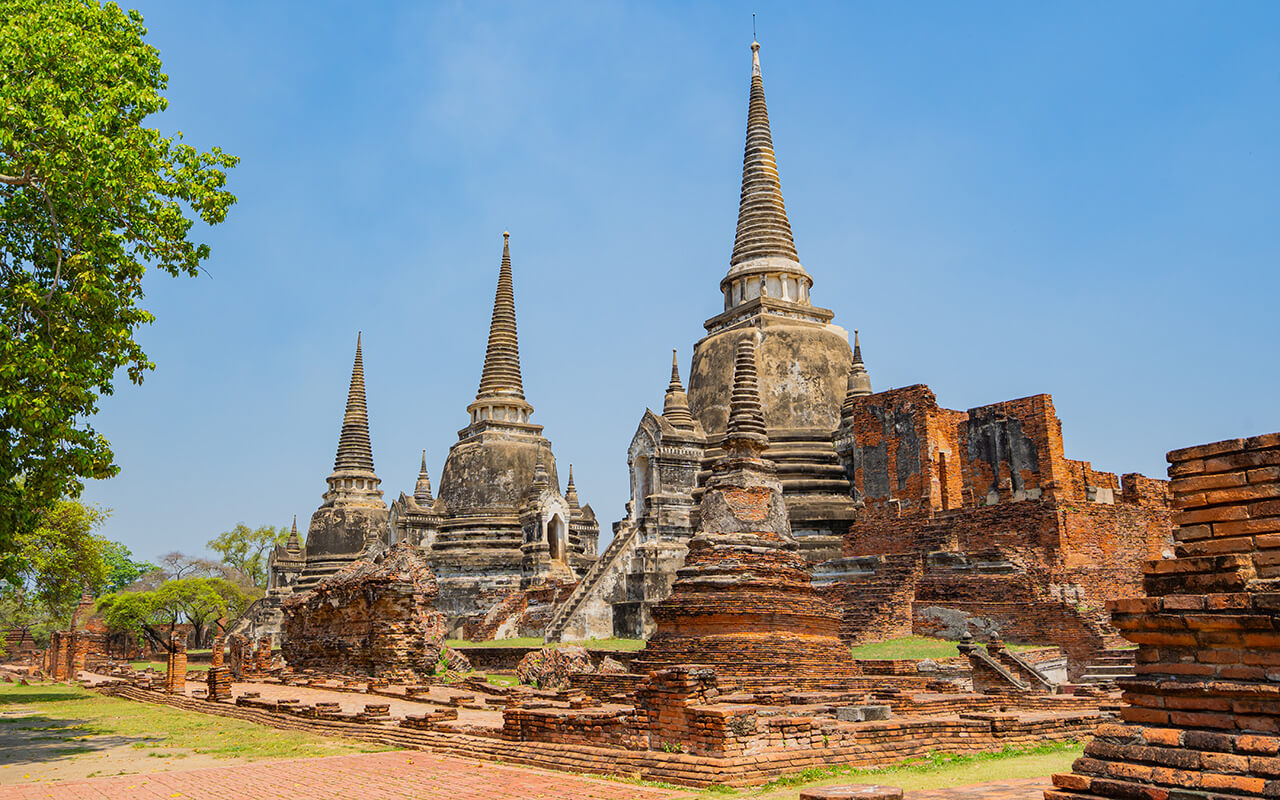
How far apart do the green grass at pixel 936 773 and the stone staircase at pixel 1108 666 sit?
23.7ft

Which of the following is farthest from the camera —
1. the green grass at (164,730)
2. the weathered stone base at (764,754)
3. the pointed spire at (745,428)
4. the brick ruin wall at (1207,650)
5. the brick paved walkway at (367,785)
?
the pointed spire at (745,428)

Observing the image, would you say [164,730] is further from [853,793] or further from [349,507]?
[349,507]

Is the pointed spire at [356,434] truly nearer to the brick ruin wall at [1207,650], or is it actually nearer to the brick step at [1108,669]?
Result: the brick step at [1108,669]

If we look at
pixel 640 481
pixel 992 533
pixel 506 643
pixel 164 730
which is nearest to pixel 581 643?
pixel 506 643

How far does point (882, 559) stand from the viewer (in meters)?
22.5

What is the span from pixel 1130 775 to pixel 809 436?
22.7m

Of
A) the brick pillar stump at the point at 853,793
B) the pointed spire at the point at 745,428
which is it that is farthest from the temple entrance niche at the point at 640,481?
the brick pillar stump at the point at 853,793

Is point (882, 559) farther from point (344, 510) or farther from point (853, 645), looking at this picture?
point (344, 510)

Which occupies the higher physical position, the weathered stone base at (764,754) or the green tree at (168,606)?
the green tree at (168,606)

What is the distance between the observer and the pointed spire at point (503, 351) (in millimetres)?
38938

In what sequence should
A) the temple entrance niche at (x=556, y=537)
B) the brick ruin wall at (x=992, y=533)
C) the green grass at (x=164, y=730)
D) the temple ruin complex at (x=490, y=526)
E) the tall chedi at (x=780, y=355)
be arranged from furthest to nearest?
1. the temple entrance niche at (x=556, y=537)
2. the temple ruin complex at (x=490, y=526)
3. the tall chedi at (x=780, y=355)
4. the brick ruin wall at (x=992, y=533)
5. the green grass at (x=164, y=730)

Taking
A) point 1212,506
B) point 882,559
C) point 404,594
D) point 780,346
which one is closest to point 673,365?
point 780,346

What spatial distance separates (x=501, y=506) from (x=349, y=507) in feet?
35.6

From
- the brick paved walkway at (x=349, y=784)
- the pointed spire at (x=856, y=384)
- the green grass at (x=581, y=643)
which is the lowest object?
the brick paved walkway at (x=349, y=784)
